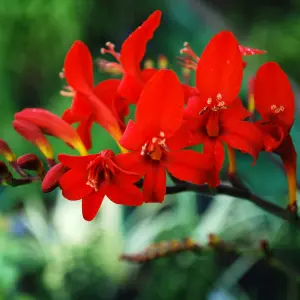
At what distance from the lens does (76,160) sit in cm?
28

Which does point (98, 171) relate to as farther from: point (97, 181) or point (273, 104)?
point (273, 104)

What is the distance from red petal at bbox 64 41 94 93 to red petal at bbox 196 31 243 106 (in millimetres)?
84

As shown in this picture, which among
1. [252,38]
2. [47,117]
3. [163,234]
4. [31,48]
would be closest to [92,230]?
[163,234]

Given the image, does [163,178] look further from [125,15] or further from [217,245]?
[125,15]

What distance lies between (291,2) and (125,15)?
50cm

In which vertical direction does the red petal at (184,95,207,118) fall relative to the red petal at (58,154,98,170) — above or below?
above

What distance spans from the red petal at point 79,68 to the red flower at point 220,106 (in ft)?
0.26

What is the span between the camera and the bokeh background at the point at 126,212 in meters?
1.01

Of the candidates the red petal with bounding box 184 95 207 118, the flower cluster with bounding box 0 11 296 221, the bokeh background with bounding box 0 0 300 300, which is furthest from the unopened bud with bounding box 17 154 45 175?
the bokeh background with bounding box 0 0 300 300

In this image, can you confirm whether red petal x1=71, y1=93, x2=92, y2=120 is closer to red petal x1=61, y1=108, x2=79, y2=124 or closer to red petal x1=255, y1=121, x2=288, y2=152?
red petal x1=61, y1=108, x2=79, y2=124

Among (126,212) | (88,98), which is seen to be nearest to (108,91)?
(88,98)

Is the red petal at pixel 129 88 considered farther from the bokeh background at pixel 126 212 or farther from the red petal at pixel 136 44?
the bokeh background at pixel 126 212

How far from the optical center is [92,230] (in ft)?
3.88

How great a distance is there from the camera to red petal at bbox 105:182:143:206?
Result: 0.28m
